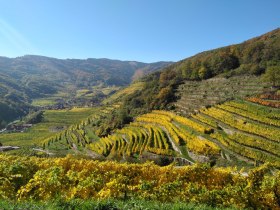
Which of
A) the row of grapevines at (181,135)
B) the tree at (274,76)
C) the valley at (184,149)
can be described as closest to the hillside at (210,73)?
the valley at (184,149)

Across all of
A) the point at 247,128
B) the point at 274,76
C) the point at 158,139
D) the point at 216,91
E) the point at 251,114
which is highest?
the point at 274,76

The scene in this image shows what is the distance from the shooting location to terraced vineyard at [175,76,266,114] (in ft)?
257

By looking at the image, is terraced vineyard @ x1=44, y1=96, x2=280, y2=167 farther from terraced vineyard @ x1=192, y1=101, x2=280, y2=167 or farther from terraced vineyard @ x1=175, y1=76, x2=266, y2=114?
terraced vineyard @ x1=175, y1=76, x2=266, y2=114

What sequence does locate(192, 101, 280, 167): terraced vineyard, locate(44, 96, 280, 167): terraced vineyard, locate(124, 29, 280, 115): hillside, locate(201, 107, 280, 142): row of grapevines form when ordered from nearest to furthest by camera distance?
locate(192, 101, 280, 167): terraced vineyard, locate(44, 96, 280, 167): terraced vineyard, locate(201, 107, 280, 142): row of grapevines, locate(124, 29, 280, 115): hillside

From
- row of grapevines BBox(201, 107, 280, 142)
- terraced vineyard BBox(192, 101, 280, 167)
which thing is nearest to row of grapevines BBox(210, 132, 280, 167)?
terraced vineyard BBox(192, 101, 280, 167)

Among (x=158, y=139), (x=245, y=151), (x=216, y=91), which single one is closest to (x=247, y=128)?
(x=245, y=151)

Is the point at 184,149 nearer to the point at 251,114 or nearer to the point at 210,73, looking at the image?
the point at 251,114

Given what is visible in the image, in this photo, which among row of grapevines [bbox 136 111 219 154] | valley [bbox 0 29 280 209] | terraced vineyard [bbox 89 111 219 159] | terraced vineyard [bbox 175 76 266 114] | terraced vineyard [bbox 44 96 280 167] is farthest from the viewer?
terraced vineyard [bbox 175 76 266 114]

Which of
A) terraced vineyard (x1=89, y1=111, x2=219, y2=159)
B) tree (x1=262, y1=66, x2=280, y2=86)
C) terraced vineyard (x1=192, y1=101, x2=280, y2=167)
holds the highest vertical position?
tree (x1=262, y1=66, x2=280, y2=86)

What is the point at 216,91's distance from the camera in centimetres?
8700

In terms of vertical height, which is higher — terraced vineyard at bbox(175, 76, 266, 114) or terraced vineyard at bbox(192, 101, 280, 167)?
terraced vineyard at bbox(175, 76, 266, 114)

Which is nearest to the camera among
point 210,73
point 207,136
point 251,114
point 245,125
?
point 245,125

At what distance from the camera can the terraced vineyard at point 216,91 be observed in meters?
78.4

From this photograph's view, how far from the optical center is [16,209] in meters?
14.5
